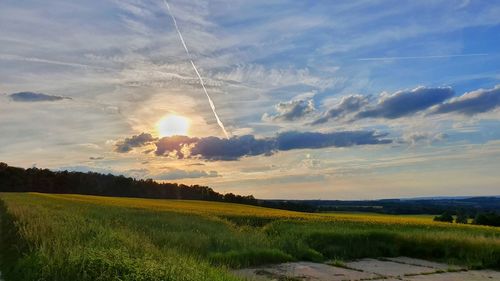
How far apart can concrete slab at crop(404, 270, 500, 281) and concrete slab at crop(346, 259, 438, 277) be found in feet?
1.64

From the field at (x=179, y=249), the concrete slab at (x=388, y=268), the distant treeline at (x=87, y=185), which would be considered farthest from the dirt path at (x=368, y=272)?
the distant treeline at (x=87, y=185)

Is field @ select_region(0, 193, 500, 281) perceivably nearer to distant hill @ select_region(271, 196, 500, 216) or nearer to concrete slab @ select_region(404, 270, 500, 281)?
concrete slab @ select_region(404, 270, 500, 281)

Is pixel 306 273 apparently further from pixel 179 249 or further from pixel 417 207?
→ pixel 417 207

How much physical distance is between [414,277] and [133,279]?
8.18 metres

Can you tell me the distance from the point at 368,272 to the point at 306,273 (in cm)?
180

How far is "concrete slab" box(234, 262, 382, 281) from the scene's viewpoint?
512 inches

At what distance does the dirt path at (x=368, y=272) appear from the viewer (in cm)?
1316

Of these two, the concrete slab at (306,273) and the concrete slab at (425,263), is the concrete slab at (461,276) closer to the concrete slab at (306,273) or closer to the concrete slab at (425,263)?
the concrete slab at (425,263)

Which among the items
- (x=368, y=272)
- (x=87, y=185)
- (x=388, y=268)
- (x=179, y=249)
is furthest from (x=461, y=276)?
(x=87, y=185)

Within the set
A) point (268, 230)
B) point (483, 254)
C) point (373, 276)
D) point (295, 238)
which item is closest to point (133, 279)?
point (373, 276)

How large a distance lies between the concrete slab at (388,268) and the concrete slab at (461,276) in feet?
1.64

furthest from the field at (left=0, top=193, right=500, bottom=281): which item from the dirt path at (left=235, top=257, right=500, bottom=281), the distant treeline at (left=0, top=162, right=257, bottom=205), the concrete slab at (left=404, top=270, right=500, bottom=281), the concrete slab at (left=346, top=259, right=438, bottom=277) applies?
the distant treeline at (left=0, top=162, right=257, bottom=205)

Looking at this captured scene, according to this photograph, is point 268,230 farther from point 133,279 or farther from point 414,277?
point 133,279

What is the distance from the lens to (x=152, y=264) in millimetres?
8828
